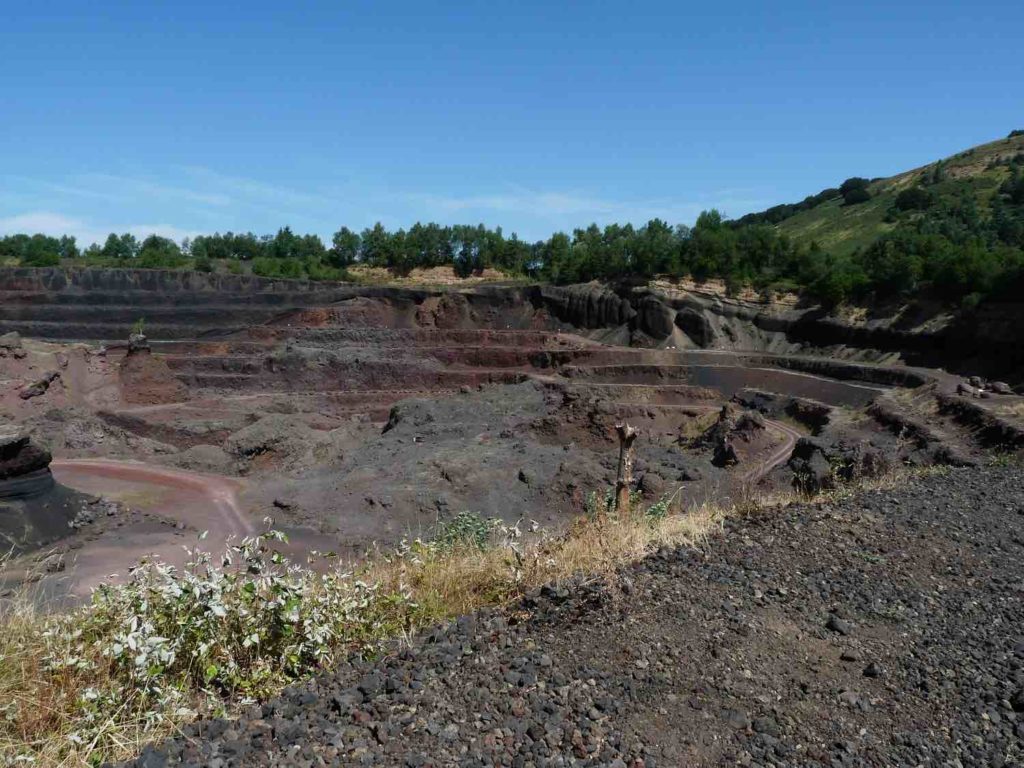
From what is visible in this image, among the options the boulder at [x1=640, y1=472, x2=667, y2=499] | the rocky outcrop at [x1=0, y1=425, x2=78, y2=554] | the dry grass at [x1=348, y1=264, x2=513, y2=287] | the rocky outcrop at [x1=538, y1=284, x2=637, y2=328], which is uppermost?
the dry grass at [x1=348, y1=264, x2=513, y2=287]

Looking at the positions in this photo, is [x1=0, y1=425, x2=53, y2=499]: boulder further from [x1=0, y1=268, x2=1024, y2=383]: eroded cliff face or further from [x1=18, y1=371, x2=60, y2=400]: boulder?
[x1=0, y1=268, x2=1024, y2=383]: eroded cliff face

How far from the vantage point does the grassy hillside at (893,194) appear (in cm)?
7438

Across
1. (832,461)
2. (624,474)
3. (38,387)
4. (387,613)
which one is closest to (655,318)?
(832,461)

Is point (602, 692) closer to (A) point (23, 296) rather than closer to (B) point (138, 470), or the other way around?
(B) point (138, 470)

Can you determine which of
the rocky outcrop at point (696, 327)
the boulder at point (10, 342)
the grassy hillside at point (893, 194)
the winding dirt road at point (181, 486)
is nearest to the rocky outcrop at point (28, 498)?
the winding dirt road at point (181, 486)


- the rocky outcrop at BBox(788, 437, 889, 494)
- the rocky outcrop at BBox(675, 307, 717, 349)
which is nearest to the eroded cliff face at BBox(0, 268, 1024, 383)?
the rocky outcrop at BBox(675, 307, 717, 349)

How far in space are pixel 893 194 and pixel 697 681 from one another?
97622mm

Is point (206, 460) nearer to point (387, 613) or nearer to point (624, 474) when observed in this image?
point (624, 474)

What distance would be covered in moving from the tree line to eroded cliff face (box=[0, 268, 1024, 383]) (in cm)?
246

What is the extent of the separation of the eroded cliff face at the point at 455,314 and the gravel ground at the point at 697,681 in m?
36.1

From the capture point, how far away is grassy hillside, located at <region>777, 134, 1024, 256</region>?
74375mm

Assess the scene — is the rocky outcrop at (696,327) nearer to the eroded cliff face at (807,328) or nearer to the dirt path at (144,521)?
the eroded cliff face at (807,328)

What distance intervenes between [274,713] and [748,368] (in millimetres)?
39310

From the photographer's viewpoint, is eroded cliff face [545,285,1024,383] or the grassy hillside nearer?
eroded cliff face [545,285,1024,383]
